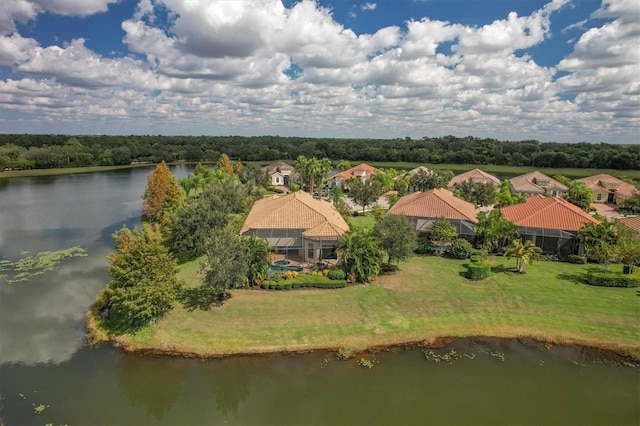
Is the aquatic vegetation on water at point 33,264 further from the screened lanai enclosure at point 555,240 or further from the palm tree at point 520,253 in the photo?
the screened lanai enclosure at point 555,240

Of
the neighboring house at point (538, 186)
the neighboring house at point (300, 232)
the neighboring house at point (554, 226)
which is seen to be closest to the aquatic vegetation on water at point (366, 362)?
the neighboring house at point (300, 232)

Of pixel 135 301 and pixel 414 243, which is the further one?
pixel 414 243

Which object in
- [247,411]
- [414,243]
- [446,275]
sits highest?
[414,243]

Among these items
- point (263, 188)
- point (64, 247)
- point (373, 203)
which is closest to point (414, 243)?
point (373, 203)

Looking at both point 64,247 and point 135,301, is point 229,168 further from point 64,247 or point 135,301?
point 135,301

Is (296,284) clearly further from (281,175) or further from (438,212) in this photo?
(281,175)

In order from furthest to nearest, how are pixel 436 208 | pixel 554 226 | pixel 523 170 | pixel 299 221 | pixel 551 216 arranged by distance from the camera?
1. pixel 523 170
2. pixel 436 208
3. pixel 551 216
4. pixel 554 226
5. pixel 299 221

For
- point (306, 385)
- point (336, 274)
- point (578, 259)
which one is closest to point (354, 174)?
point (578, 259)
